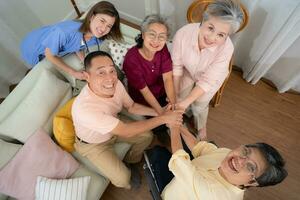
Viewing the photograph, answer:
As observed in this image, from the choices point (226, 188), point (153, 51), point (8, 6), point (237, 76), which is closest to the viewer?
point (226, 188)

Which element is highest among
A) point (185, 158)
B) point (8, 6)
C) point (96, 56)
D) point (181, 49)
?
point (8, 6)

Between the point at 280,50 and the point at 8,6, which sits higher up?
the point at 8,6

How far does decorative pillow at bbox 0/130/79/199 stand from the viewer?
160 centimetres

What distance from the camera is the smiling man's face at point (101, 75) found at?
1451mm

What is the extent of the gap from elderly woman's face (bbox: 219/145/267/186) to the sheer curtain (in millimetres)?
1270

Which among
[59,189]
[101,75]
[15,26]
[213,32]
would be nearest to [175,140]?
[101,75]

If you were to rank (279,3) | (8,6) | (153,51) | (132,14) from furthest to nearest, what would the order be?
(132,14) → (8,6) → (279,3) → (153,51)

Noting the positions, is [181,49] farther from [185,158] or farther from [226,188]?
[226,188]

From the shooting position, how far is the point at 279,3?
5.99ft

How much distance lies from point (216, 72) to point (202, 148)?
0.58 meters

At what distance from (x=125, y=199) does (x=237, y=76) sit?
174cm

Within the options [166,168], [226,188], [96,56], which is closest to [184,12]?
[96,56]

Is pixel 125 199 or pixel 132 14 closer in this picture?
pixel 125 199

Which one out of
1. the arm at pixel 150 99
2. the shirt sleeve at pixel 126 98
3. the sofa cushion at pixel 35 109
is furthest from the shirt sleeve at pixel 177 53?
the sofa cushion at pixel 35 109
